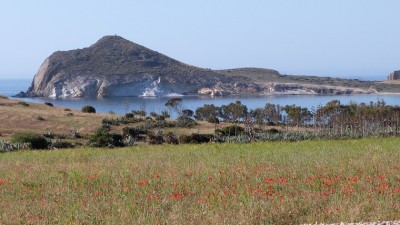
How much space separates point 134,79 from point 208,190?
127m

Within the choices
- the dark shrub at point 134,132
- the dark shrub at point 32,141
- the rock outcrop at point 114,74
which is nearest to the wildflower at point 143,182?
the dark shrub at point 32,141

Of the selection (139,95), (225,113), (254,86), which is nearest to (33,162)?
(225,113)

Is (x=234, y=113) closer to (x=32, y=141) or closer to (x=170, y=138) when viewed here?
(x=170, y=138)

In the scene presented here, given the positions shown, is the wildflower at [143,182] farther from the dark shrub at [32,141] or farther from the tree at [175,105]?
the tree at [175,105]

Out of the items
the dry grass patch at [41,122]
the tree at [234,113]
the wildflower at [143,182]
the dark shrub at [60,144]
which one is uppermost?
the wildflower at [143,182]

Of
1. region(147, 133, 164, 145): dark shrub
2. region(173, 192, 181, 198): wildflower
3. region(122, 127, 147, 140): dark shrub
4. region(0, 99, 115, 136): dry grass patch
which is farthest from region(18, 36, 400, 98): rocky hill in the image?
region(173, 192, 181, 198): wildflower

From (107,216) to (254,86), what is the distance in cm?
13317

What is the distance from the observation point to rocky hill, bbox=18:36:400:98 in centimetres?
13412

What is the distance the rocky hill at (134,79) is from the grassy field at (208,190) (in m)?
116

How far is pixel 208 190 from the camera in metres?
11.2

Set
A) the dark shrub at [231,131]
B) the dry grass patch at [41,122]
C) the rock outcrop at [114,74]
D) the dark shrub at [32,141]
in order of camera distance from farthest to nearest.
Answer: the rock outcrop at [114,74] → the dry grass patch at [41,122] → the dark shrub at [231,131] → the dark shrub at [32,141]

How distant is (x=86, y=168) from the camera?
48.8ft

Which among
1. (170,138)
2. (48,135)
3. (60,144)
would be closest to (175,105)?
(170,138)

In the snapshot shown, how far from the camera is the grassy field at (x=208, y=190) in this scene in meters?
8.95
